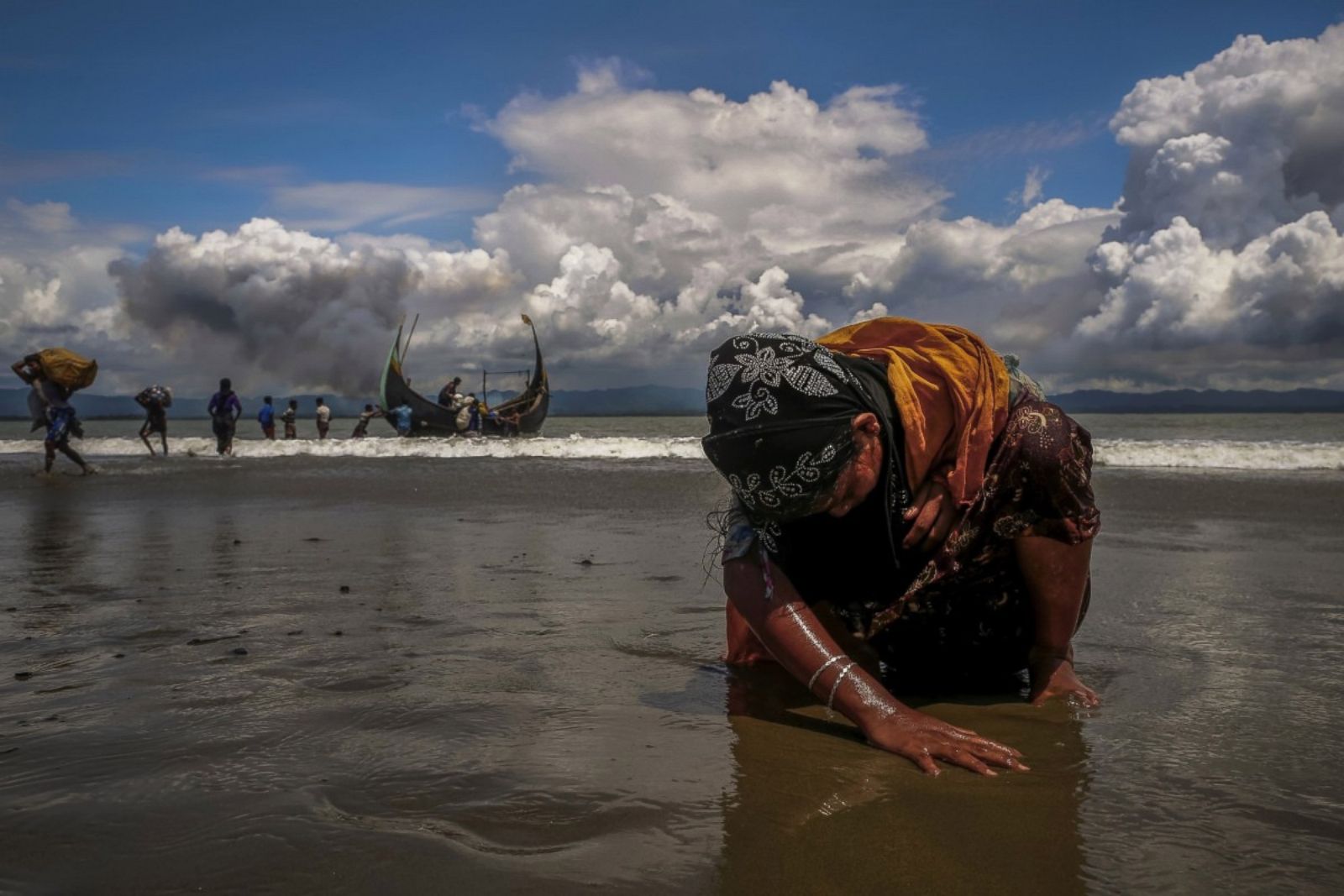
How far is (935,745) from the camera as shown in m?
1.86

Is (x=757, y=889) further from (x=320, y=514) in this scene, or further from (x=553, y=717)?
(x=320, y=514)

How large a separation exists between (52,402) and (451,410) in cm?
1617

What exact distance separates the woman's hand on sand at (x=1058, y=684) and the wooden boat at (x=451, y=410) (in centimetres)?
2611

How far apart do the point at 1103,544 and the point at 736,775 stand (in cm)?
445

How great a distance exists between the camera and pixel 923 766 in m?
1.81

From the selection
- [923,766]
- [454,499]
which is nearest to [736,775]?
[923,766]

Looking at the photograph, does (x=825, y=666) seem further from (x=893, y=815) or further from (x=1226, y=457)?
(x=1226, y=457)

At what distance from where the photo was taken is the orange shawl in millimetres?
1925

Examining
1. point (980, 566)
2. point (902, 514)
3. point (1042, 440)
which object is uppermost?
point (1042, 440)

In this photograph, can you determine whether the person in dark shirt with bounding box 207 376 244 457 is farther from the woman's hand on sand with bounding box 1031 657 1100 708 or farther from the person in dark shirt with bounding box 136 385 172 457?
the woman's hand on sand with bounding box 1031 657 1100 708

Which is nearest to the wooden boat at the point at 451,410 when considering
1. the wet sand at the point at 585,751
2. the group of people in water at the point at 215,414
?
the group of people in water at the point at 215,414

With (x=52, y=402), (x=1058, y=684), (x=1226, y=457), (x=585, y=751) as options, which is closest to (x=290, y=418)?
(x=52, y=402)

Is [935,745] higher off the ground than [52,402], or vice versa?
[52,402]

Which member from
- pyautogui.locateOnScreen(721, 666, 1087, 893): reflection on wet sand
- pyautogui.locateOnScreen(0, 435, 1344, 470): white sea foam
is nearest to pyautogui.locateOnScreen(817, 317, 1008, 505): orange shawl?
pyautogui.locateOnScreen(721, 666, 1087, 893): reflection on wet sand
